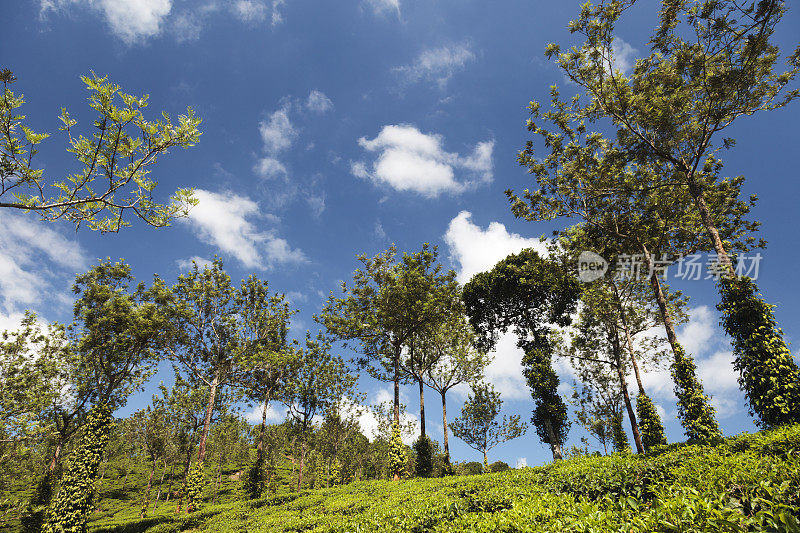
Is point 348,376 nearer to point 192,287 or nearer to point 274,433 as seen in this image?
point 192,287

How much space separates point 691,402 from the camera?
14.8 m

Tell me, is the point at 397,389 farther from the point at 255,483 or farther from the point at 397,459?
the point at 255,483

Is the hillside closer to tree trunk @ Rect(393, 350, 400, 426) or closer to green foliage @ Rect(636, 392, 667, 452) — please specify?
tree trunk @ Rect(393, 350, 400, 426)

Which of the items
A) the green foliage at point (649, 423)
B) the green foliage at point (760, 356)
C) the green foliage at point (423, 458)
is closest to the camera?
the green foliage at point (760, 356)

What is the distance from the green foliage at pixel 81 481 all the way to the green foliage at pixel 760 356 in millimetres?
33913

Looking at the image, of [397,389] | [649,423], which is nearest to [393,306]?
[397,389]

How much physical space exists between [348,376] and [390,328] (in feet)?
48.4

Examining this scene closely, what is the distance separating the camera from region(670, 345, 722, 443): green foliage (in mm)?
14000

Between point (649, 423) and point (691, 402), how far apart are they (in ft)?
29.8

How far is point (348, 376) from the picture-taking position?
125 ft

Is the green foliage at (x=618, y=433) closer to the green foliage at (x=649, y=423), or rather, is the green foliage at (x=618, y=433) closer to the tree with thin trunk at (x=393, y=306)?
the green foliage at (x=649, y=423)

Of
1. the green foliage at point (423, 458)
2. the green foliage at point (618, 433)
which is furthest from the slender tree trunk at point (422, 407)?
the green foliage at point (618, 433)

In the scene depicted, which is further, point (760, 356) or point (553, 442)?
point (553, 442)

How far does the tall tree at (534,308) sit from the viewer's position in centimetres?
2619
